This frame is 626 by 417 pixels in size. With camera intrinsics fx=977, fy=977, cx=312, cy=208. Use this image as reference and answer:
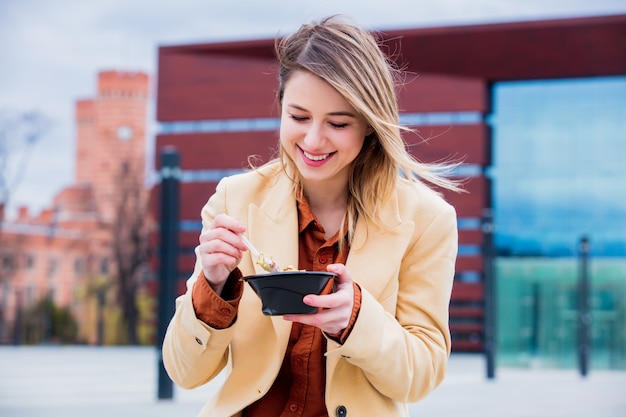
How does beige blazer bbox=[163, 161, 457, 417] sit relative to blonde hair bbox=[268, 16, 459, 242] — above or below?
below

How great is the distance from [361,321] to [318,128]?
443 millimetres

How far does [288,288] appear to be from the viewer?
→ 1812mm

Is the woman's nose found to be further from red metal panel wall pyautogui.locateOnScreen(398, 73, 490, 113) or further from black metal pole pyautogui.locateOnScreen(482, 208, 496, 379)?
red metal panel wall pyautogui.locateOnScreen(398, 73, 490, 113)

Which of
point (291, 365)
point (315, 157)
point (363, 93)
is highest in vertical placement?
point (363, 93)

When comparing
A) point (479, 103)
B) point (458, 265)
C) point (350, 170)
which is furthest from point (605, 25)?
point (350, 170)

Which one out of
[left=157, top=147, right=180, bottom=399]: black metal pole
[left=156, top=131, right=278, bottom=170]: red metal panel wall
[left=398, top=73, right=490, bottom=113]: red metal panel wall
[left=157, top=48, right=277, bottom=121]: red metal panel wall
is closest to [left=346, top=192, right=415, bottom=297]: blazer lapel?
[left=157, top=147, right=180, bottom=399]: black metal pole

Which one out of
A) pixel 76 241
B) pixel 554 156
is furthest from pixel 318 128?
pixel 76 241

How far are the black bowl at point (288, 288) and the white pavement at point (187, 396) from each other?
299 inches

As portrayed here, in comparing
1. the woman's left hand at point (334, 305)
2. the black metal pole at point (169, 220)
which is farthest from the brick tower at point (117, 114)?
the woman's left hand at point (334, 305)

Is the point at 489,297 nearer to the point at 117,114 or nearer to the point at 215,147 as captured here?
the point at 215,147

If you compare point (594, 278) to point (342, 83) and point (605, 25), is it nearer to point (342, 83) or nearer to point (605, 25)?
point (605, 25)

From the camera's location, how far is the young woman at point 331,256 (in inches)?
80.5

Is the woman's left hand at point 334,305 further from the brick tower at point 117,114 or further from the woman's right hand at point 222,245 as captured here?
the brick tower at point 117,114

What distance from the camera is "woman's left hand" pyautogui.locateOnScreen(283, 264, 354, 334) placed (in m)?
1.83
